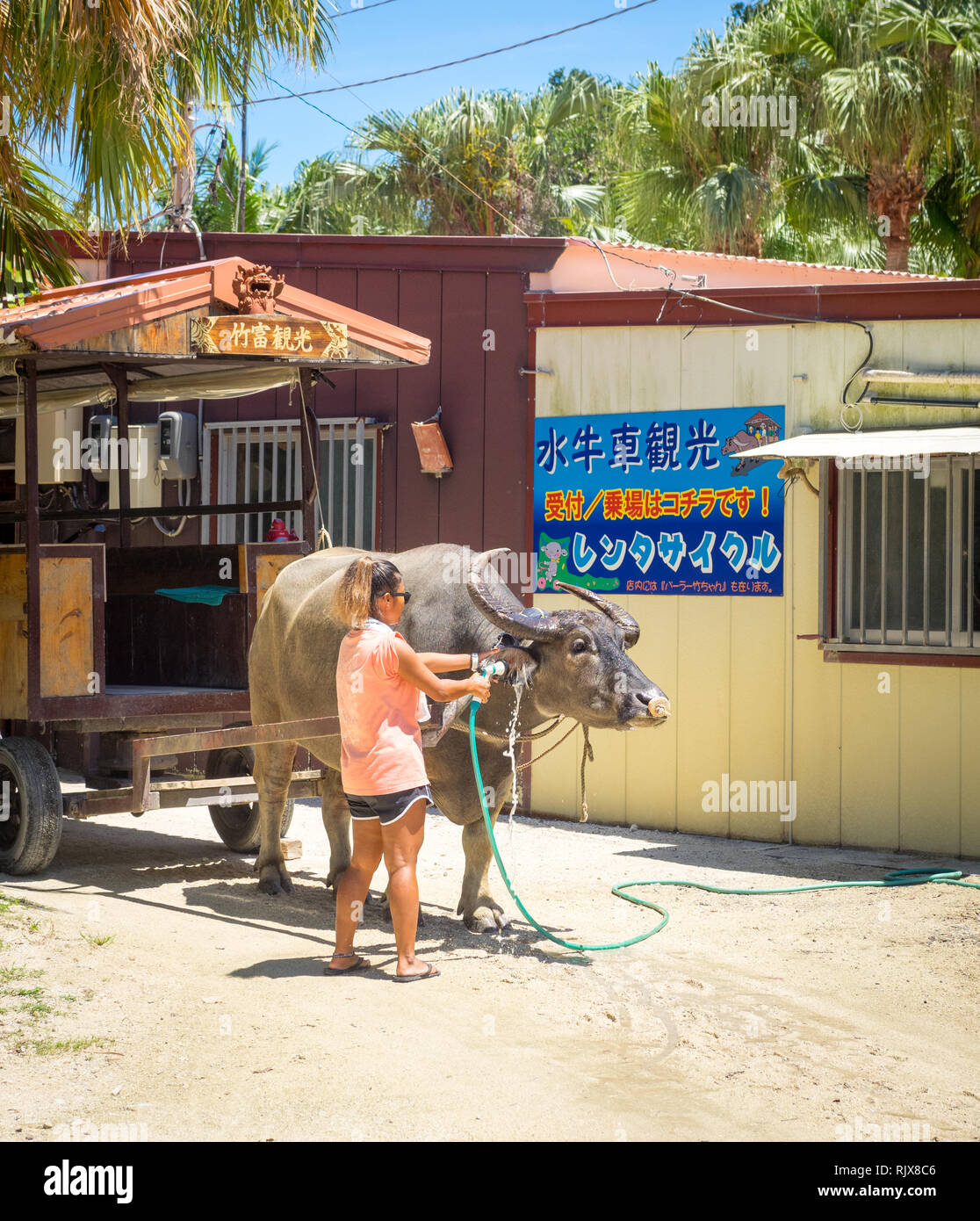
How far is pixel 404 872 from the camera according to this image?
5.42 metres

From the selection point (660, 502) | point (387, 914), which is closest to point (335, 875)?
point (387, 914)

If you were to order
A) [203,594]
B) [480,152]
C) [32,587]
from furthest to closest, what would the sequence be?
[480,152]
[203,594]
[32,587]

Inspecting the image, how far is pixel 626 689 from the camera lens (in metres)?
5.70

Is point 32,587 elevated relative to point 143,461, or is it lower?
lower

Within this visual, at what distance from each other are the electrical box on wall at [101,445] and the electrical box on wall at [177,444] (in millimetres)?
450

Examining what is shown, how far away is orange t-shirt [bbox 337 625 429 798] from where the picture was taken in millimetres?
5355

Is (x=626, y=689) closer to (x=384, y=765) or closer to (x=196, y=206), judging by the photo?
(x=384, y=765)

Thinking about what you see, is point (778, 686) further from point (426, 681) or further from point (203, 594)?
point (426, 681)

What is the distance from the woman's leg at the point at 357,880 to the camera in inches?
217

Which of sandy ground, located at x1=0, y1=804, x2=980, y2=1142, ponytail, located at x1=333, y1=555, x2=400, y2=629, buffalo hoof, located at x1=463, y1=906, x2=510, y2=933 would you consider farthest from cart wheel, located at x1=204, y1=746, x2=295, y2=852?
ponytail, located at x1=333, y1=555, x2=400, y2=629

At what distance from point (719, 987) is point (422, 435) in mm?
5826
